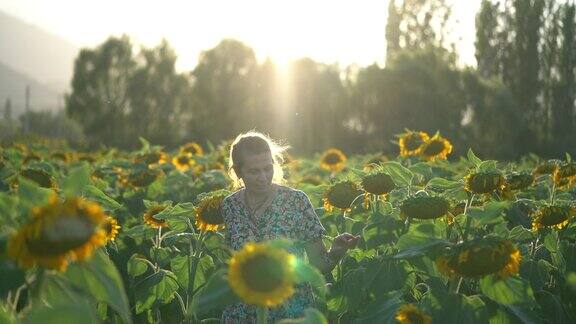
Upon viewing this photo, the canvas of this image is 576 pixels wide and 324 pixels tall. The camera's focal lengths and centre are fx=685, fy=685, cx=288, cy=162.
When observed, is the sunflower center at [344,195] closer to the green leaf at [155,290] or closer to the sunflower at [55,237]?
the green leaf at [155,290]

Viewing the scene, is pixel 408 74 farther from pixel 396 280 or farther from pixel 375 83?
pixel 396 280

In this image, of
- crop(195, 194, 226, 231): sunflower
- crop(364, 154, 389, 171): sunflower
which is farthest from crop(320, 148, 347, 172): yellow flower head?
crop(195, 194, 226, 231): sunflower

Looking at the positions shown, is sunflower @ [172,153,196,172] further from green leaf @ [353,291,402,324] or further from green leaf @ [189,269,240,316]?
green leaf @ [189,269,240,316]

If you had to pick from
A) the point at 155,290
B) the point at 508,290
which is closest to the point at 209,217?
the point at 155,290

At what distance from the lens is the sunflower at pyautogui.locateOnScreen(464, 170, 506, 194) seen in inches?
103

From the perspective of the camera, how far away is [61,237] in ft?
3.53

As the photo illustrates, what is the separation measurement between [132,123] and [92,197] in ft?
140

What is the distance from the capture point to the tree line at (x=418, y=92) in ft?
72.8

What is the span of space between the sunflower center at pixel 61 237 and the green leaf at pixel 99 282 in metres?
0.04

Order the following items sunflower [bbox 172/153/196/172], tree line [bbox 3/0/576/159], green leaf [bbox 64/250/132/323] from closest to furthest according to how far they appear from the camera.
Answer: green leaf [bbox 64/250/132/323], sunflower [bbox 172/153/196/172], tree line [bbox 3/0/576/159]

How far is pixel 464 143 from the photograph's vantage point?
21016 millimetres

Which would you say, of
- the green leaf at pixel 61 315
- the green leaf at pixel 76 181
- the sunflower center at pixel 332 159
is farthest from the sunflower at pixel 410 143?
the green leaf at pixel 61 315

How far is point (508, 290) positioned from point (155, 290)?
140 cm

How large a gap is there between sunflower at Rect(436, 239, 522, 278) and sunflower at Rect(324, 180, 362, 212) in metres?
1.27
